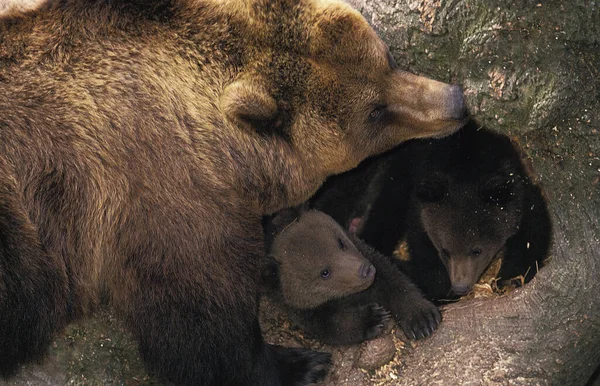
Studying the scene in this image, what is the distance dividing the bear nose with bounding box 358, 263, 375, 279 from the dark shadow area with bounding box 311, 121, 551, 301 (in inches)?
39.7

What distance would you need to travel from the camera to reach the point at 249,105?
4.19 m

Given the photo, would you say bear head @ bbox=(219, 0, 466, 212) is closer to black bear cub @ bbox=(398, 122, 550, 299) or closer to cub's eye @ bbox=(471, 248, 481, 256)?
black bear cub @ bbox=(398, 122, 550, 299)

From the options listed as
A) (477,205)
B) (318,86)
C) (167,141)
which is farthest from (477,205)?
(167,141)

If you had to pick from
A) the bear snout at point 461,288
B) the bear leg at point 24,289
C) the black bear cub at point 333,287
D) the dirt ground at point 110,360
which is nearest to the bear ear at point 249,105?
the bear leg at point 24,289

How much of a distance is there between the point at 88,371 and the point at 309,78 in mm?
2676

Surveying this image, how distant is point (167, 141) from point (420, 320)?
2.41 meters

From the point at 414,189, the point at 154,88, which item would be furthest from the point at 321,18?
the point at 414,189

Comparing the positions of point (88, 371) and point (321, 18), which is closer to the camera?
point (321, 18)

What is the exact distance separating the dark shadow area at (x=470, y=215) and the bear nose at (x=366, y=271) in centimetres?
101

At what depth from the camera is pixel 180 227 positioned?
13.7 ft

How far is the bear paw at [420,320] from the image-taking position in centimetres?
524

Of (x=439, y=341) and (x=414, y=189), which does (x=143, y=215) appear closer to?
(x=439, y=341)

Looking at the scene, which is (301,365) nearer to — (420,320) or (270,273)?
(270,273)

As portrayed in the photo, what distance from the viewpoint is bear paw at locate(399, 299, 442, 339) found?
17.2 feet
